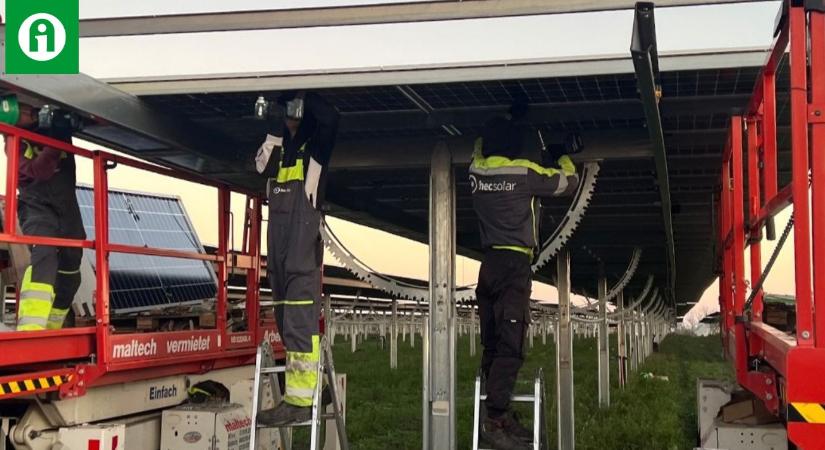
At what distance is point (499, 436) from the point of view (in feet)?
18.5

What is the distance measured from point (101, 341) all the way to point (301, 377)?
1230 mm

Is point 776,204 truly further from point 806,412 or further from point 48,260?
point 48,260

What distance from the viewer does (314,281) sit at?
5.80 metres

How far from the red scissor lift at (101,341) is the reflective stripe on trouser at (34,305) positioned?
0.30 metres

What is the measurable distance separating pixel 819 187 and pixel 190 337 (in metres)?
4.53

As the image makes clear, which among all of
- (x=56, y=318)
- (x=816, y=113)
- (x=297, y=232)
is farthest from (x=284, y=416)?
(x=816, y=113)

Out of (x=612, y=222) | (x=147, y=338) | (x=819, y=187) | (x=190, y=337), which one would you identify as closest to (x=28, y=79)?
(x=147, y=338)

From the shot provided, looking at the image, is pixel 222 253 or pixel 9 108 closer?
pixel 9 108

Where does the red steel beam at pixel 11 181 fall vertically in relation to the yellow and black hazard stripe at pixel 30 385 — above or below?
above

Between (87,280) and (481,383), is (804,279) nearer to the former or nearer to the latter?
(481,383)

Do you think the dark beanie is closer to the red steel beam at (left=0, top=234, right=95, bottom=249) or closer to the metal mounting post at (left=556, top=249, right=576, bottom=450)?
the red steel beam at (left=0, top=234, right=95, bottom=249)

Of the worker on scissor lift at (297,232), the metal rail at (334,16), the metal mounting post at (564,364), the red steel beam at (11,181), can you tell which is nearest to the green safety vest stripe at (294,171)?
the worker on scissor lift at (297,232)

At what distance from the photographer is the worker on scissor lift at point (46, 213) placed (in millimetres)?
5609

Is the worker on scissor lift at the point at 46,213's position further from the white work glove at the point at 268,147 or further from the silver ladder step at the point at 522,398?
the silver ladder step at the point at 522,398
